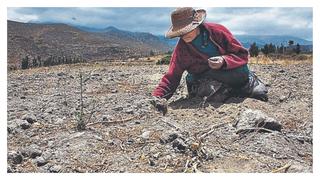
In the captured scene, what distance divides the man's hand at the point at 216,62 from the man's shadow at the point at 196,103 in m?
0.44

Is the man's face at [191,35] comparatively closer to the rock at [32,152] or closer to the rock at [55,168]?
the rock at [32,152]

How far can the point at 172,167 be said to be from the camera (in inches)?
207

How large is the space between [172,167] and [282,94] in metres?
3.24

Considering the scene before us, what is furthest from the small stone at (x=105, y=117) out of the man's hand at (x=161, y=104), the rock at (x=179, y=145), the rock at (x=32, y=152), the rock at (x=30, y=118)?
the rock at (x=179, y=145)

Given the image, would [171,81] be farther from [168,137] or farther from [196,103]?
[168,137]

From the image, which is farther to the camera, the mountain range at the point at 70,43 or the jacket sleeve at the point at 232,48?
the mountain range at the point at 70,43

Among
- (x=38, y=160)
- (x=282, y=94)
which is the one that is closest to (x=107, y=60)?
(x=282, y=94)

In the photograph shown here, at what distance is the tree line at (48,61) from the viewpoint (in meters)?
13.1

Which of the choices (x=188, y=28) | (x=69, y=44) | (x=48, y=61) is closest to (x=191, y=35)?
(x=188, y=28)

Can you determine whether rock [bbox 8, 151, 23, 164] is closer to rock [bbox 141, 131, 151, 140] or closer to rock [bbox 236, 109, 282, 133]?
rock [bbox 141, 131, 151, 140]

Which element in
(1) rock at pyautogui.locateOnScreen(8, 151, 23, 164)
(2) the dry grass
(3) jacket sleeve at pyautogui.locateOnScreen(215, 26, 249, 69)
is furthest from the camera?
(2) the dry grass

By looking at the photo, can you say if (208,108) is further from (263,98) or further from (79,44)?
(79,44)

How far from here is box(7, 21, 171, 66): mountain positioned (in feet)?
43.6

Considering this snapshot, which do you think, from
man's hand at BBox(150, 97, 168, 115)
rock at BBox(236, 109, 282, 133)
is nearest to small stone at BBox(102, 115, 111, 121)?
man's hand at BBox(150, 97, 168, 115)
